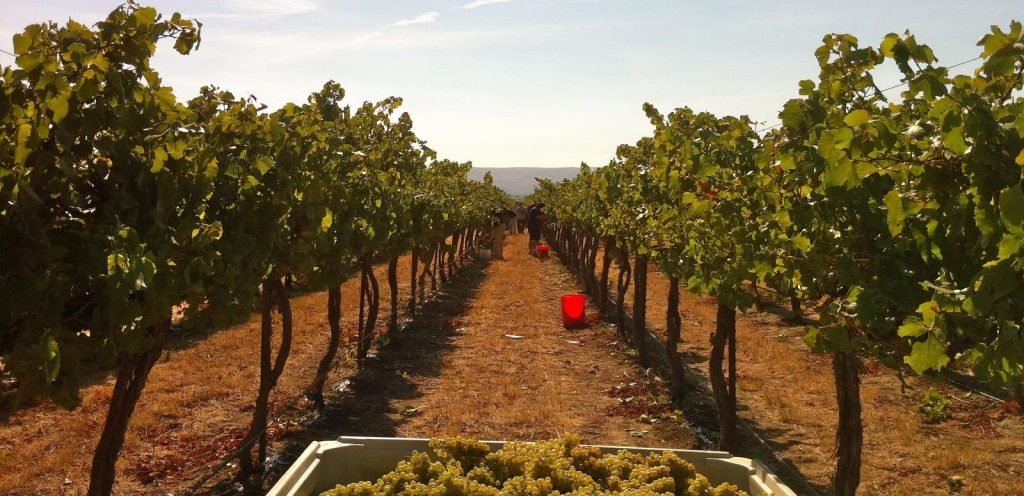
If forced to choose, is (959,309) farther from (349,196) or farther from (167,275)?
(349,196)

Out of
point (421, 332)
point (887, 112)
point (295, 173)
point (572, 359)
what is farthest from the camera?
point (421, 332)

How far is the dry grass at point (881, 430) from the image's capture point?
25.0 feet

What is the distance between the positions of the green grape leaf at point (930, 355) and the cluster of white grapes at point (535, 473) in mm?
1063

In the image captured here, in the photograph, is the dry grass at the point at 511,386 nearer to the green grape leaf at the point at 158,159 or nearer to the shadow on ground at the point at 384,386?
the shadow on ground at the point at 384,386

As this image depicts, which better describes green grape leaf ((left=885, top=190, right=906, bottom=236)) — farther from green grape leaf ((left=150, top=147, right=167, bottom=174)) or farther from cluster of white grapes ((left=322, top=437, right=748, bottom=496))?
green grape leaf ((left=150, top=147, right=167, bottom=174))

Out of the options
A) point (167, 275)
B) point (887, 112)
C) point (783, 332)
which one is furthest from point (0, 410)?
point (783, 332)

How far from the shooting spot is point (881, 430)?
9195 millimetres

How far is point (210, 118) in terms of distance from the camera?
5742 millimetres

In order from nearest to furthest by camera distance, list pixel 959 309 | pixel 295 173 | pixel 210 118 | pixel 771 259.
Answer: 1. pixel 959 309
2. pixel 771 259
3. pixel 210 118
4. pixel 295 173

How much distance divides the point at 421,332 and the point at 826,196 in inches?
460

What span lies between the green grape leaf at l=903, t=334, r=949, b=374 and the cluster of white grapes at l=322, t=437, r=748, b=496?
1063 millimetres

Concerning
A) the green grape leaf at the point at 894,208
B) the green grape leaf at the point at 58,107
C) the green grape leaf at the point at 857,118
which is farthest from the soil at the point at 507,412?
the green grape leaf at the point at 857,118

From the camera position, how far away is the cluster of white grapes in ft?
10.8

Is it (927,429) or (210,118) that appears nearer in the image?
(210,118)
